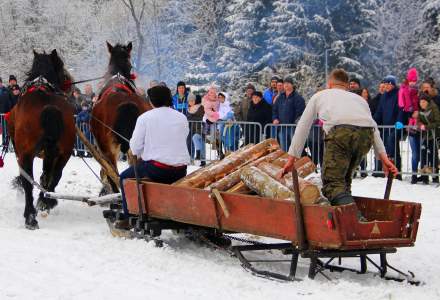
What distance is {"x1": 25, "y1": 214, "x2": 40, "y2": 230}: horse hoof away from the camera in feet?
29.1

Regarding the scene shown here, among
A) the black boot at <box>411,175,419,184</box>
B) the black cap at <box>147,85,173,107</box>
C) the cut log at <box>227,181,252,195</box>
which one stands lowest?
the black boot at <box>411,175,419,184</box>

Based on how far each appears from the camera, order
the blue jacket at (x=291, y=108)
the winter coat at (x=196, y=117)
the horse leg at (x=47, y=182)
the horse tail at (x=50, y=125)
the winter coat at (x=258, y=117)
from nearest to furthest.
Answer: the horse tail at (x=50, y=125) → the horse leg at (x=47, y=182) → the blue jacket at (x=291, y=108) → the winter coat at (x=258, y=117) → the winter coat at (x=196, y=117)

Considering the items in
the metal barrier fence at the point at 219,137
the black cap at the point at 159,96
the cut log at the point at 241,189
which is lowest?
the metal barrier fence at the point at 219,137

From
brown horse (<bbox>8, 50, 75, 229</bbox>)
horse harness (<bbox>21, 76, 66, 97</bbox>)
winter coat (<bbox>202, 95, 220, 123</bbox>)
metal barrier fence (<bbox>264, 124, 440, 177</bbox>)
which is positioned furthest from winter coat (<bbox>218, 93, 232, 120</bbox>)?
horse harness (<bbox>21, 76, 66, 97</bbox>)

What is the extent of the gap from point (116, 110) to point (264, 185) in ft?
12.9

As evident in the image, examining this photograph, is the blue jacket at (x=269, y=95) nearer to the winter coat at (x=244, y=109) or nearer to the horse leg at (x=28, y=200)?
the winter coat at (x=244, y=109)

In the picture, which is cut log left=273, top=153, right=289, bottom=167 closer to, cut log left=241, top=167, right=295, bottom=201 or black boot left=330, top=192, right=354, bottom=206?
cut log left=241, top=167, right=295, bottom=201

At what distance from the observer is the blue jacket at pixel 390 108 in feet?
43.2

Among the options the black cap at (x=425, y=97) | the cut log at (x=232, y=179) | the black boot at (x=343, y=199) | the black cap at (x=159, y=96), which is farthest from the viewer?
the black cap at (x=425, y=97)

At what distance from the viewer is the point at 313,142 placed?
13289 mm

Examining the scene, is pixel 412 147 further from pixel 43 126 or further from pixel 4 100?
pixel 4 100

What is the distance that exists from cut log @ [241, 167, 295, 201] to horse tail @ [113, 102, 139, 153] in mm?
3271

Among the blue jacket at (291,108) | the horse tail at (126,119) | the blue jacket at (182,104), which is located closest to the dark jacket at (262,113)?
the blue jacket at (291,108)

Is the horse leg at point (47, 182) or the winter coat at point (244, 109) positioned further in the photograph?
the winter coat at point (244, 109)
